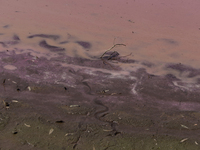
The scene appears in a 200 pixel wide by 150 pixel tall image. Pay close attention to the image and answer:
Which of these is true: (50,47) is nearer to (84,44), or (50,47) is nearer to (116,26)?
(84,44)

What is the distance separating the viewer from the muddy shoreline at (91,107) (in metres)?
2.08

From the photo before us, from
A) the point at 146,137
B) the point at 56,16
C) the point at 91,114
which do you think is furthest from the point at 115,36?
the point at 146,137

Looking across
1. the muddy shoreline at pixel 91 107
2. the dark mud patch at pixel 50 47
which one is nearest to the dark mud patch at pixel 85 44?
the dark mud patch at pixel 50 47

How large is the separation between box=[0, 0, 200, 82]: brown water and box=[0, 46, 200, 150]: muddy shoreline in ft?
1.04

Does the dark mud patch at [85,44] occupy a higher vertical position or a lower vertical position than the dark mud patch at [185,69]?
higher

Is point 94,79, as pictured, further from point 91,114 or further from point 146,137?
point 146,137

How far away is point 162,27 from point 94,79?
74.0 inches

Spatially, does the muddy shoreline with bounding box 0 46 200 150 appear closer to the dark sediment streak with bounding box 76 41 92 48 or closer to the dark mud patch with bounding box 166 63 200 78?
→ the dark mud patch with bounding box 166 63 200 78

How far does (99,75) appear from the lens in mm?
2963

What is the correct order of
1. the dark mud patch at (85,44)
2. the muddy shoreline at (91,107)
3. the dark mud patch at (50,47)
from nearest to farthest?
the muddy shoreline at (91,107), the dark mud patch at (50,47), the dark mud patch at (85,44)

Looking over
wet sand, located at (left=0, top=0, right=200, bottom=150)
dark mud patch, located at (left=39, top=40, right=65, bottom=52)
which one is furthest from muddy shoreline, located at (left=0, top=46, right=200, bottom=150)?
dark mud patch, located at (left=39, top=40, right=65, bottom=52)

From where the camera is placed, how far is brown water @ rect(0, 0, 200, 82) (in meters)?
3.52

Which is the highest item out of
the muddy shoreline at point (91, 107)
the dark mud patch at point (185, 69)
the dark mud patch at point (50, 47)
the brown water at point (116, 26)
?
the brown water at point (116, 26)

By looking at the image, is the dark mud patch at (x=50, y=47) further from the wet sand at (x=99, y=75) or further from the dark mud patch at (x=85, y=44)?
the dark mud patch at (x=85, y=44)
